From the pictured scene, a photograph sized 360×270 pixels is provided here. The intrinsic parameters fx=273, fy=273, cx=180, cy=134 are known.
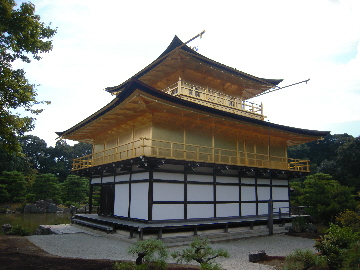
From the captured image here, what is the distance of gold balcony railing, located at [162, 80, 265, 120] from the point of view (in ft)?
58.6

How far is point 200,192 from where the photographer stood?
1587cm

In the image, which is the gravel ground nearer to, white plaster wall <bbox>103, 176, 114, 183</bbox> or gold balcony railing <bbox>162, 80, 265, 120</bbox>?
white plaster wall <bbox>103, 176, 114, 183</bbox>

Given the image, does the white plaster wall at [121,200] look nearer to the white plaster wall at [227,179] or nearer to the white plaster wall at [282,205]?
the white plaster wall at [227,179]

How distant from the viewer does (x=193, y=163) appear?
582 inches

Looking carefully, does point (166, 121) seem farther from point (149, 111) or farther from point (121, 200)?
point (121, 200)

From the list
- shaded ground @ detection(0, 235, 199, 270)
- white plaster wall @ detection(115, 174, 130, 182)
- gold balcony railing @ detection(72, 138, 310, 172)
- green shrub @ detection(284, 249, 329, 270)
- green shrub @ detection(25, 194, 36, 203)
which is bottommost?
green shrub @ detection(25, 194, 36, 203)

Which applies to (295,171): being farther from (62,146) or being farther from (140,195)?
(62,146)

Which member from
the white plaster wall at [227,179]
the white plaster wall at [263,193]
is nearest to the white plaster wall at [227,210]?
the white plaster wall at [227,179]

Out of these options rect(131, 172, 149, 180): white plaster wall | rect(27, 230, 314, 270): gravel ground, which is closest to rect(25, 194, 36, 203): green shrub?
rect(27, 230, 314, 270): gravel ground

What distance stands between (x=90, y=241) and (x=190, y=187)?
230 inches

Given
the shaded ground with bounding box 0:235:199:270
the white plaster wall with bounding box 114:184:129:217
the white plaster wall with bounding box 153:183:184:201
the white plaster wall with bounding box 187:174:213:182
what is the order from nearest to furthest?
the shaded ground with bounding box 0:235:199:270 < the white plaster wall with bounding box 153:183:184:201 < the white plaster wall with bounding box 187:174:213:182 < the white plaster wall with bounding box 114:184:129:217

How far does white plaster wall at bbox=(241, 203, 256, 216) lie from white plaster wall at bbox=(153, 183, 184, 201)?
5105mm

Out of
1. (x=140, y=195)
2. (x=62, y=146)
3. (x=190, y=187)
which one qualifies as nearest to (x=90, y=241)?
(x=140, y=195)

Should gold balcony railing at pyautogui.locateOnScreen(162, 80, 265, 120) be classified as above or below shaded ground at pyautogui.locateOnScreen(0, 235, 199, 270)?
above
